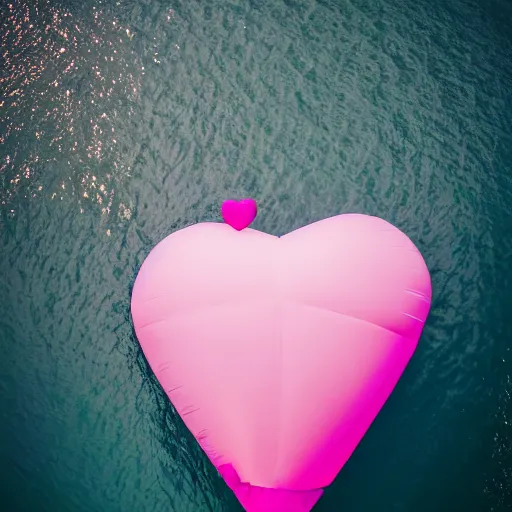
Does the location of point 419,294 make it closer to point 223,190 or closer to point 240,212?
point 240,212

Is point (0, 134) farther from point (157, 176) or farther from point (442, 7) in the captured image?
point (442, 7)

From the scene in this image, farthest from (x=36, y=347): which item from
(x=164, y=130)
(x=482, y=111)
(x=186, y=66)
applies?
(x=482, y=111)

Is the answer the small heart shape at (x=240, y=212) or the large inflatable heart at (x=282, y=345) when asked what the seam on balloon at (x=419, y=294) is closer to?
the large inflatable heart at (x=282, y=345)

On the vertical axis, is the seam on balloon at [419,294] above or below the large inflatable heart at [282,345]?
above

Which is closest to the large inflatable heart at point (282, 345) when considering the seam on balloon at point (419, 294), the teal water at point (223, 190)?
the seam on balloon at point (419, 294)

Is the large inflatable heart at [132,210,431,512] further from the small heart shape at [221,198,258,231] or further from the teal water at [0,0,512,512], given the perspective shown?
the teal water at [0,0,512,512]

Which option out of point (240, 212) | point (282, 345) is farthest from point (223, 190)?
point (282, 345)
